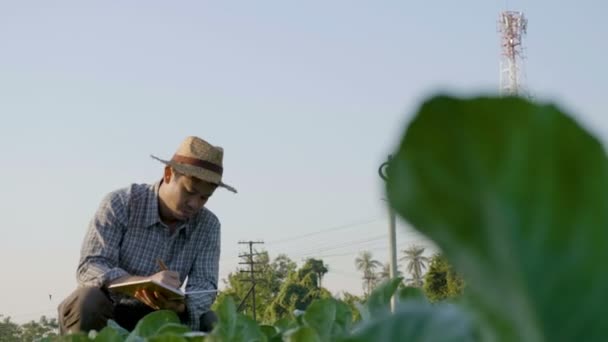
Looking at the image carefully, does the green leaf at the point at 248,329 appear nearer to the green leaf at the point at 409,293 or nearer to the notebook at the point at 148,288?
the green leaf at the point at 409,293

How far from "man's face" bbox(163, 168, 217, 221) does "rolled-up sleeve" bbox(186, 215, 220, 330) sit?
181 mm

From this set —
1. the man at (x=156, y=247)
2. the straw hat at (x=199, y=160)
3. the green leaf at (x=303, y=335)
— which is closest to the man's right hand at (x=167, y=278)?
the man at (x=156, y=247)

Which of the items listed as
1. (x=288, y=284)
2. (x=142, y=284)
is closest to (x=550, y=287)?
(x=142, y=284)

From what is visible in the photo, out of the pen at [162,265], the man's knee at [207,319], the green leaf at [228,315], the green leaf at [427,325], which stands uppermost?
the green leaf at [427,325]

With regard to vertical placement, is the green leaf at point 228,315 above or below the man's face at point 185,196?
below

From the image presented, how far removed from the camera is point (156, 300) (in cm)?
366

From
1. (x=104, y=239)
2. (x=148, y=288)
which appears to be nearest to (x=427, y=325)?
(x=148, y=288)

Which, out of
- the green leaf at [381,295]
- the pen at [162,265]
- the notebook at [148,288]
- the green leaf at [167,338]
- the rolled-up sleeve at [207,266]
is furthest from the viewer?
the rolled-up sleeve at [207,266]

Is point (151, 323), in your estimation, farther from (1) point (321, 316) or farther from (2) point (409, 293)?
(2) point (409, 293)

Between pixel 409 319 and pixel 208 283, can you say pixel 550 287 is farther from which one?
pixel 208 283

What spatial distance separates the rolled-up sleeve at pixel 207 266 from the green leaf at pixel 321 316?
9.89 feet

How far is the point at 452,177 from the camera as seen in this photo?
0.19 metres

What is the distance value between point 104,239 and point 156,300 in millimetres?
453

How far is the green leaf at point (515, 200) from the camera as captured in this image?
0.60 feet
